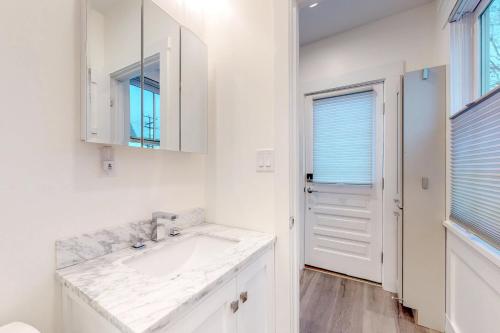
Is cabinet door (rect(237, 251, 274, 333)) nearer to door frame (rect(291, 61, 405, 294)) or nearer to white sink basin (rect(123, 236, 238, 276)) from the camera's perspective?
white sink basin (rect(123, 236, 238, 276))

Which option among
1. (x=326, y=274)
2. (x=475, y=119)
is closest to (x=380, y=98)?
(x=475, y=119)

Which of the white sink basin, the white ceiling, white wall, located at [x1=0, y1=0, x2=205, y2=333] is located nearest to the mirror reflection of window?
white wall, located at [x1=0, y1=0, x2=205, y2=333]

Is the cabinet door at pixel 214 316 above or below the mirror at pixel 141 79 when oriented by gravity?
below

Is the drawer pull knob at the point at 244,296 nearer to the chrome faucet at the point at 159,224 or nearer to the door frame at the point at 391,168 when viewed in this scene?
the chrome faucet at the point at 159,224

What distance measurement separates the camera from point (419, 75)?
5.14 ft

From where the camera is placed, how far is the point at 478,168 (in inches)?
44.3

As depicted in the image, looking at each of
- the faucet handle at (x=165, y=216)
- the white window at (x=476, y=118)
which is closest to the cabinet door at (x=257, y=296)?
the faucet handle at (x=165, y=216)

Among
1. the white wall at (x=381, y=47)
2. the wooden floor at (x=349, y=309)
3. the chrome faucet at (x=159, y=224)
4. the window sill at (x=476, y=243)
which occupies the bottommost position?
the wooden floor at (x=349, y=309)

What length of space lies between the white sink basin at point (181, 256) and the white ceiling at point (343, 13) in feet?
6.42

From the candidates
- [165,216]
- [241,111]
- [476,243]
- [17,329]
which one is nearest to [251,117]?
[241,111]

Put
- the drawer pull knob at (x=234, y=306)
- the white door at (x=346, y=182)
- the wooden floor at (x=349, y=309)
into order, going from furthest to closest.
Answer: the white door at (x=346, y=182), the wooden floor at (x=349, y=309), the drawer pull knob at (x=234, y=306)

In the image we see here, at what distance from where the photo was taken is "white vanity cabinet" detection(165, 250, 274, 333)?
66 centimetres

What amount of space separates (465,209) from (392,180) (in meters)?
0.75

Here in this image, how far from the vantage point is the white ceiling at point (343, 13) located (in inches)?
73.1
